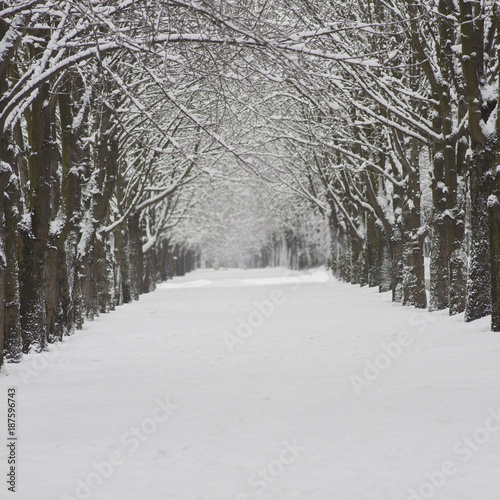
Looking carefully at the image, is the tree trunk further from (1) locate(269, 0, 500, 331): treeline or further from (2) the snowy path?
(1) locate(269, 0, 500, 331): treeline

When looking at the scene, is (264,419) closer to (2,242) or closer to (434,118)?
(2,242)

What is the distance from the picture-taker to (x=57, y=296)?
505 inches

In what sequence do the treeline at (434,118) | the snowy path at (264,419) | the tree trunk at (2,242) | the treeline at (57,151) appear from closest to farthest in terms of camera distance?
1. the snowy path at (264,419)
2. the treeline at (57,151)
3. the tree trunk at (2,242)
4. the treeline at (434,118)

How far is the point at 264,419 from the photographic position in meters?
5.96

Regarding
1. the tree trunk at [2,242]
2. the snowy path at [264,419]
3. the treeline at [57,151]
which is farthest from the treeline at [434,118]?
the tree trunk at [2,242]

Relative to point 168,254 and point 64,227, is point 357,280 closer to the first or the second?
point 64,227

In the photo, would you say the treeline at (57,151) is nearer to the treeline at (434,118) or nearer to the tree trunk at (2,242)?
the tree trunk at (2,242)

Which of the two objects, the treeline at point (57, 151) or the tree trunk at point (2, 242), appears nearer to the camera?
the treeline at point (57, 151)

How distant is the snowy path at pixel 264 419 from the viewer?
4.32m

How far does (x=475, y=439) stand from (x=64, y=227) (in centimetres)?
891

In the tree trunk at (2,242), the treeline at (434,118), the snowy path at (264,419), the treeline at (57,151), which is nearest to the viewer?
the snowy path at (264,419)

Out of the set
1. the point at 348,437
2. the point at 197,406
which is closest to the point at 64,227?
the point at 197,406

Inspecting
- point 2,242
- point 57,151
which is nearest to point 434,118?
point 57,151

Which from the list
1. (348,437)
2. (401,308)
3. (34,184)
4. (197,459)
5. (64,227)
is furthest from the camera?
(401,308)
